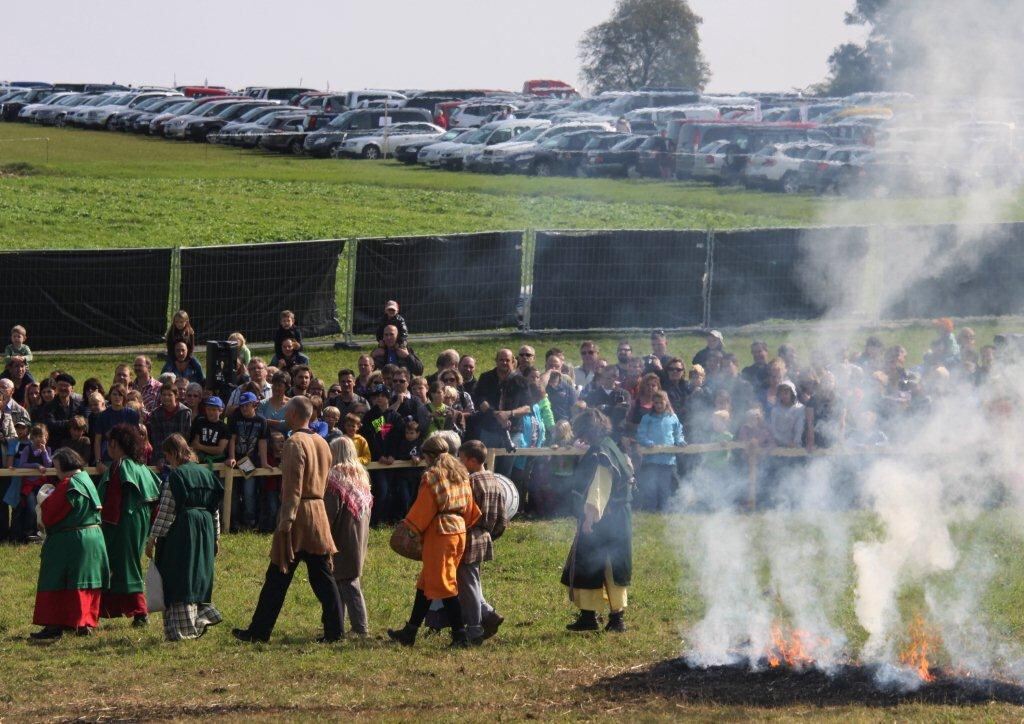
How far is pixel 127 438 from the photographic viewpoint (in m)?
12.1

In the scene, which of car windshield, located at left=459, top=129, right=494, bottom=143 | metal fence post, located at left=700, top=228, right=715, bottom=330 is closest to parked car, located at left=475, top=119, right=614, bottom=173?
car windshield, located at left=459, top=129, right=494, bottom=143

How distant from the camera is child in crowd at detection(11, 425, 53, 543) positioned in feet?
49.0

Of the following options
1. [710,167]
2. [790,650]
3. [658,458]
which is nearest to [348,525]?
[790,650]

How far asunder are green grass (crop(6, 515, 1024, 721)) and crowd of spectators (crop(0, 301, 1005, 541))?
5.29ft

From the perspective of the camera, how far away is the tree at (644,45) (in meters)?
21.4

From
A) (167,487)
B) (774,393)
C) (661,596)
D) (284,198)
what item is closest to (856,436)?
(774,393)

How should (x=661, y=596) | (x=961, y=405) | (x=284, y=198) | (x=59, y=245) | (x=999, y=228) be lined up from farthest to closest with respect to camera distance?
(x=284, y=198)
(x=59, y=245)
(x=999, y=228)
(x=961, y=405)
(x=661, y=596)

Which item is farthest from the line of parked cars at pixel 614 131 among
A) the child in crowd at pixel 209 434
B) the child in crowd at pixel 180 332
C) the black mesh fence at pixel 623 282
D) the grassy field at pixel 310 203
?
the child in crowd at pixel 180 332

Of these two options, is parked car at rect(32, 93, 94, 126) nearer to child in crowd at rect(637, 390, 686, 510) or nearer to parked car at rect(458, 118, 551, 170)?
parked car at rect(458, 118, 551, 170)

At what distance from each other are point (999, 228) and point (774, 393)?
6227 millimetres

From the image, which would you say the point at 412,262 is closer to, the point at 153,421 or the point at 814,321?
the point at 814,321

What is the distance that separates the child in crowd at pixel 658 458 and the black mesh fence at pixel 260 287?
7.92m

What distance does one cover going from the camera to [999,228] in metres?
20.7

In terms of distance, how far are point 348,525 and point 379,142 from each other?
3615 centimetres
